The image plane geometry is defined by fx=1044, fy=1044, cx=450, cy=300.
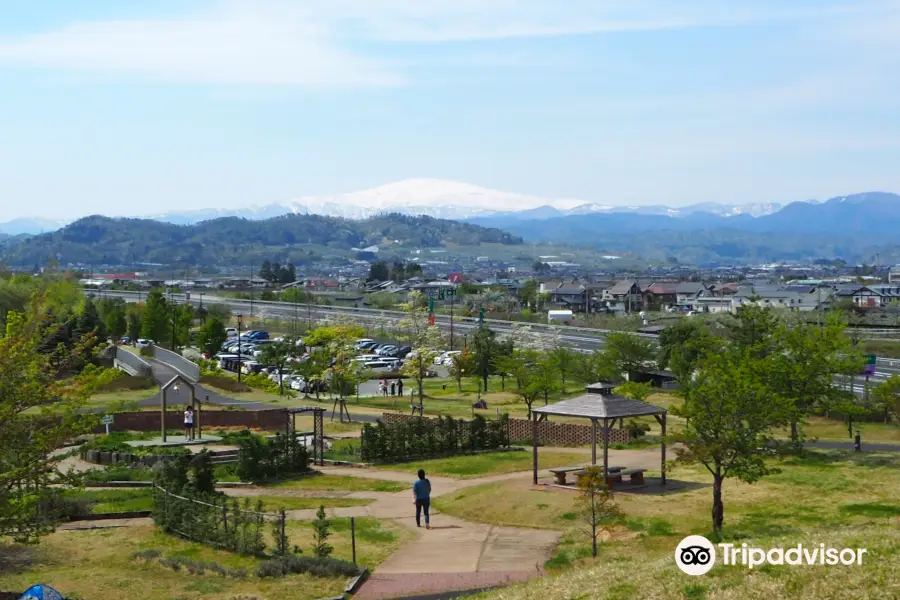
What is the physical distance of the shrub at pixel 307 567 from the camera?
59.5 ft

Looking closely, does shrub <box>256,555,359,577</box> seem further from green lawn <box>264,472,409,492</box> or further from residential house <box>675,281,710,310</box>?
residential house <box>675,281,710,310</box>

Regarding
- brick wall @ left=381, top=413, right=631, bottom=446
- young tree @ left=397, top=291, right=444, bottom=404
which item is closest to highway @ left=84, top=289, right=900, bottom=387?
young tree @ left=397, top=291, right=444, bottom=404

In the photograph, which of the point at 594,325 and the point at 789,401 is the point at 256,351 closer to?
the point at 594,325

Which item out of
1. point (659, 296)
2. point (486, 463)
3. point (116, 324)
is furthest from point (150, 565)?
point (659, 296)

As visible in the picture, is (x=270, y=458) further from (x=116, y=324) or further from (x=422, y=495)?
(x=116, y=324)

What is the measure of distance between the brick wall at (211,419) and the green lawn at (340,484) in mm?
11873

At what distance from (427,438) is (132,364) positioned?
29214 mm

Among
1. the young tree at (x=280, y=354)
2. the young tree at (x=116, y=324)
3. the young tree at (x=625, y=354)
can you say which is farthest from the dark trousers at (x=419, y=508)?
the young tree at (x=116, y=324)

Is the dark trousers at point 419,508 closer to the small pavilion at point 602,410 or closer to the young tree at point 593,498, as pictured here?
the young tree at point 593,498

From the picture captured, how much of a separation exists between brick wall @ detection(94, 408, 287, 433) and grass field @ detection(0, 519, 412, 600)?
65.2 ft

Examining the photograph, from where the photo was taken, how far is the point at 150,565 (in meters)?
18.8

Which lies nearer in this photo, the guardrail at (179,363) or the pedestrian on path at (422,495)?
the pedestrian on path at (422,495)

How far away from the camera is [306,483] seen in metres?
29.1

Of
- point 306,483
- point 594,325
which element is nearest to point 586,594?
point 306,483
